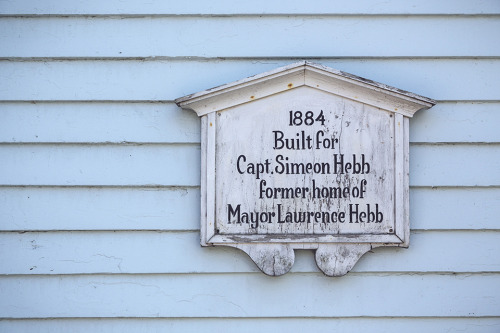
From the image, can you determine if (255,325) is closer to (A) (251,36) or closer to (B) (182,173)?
(B) (182,173)

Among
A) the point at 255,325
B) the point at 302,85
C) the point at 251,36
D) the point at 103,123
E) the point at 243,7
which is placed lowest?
the point at 255,325

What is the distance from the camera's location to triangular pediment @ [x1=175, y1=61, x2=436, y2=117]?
189 cm

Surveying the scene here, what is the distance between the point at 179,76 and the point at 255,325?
3.68 feet

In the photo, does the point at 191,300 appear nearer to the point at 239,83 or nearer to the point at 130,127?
the point at 130,127

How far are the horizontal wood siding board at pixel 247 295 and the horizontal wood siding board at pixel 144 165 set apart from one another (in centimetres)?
41

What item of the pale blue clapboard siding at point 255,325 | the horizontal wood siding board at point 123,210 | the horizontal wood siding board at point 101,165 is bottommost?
the pale blue clapboard siding at point 255,325

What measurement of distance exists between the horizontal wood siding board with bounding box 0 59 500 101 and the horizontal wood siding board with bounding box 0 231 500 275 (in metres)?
0.60

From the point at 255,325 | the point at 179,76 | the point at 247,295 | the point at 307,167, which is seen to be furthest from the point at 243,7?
the point at 255,325

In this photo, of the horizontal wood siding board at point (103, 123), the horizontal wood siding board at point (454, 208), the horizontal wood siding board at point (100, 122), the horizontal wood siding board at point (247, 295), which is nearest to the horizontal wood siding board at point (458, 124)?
the horizontal wood siding board at point (103, 123)

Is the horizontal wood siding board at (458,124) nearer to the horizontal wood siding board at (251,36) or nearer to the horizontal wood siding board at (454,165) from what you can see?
the horizontal wood siding board at (454,165)

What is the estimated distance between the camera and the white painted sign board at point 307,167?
1.92 m

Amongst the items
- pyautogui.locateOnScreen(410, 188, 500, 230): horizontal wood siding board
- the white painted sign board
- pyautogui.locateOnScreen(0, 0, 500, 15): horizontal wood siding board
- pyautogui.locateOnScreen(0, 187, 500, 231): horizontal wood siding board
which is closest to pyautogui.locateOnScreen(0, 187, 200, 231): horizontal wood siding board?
→ pyautogui.locateOnScreen(0, 187, 500, 231): horizontal wood siding board

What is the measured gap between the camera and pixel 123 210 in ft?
6.41

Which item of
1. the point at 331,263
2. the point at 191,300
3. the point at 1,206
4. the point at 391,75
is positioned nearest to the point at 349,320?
the point at 331,263
